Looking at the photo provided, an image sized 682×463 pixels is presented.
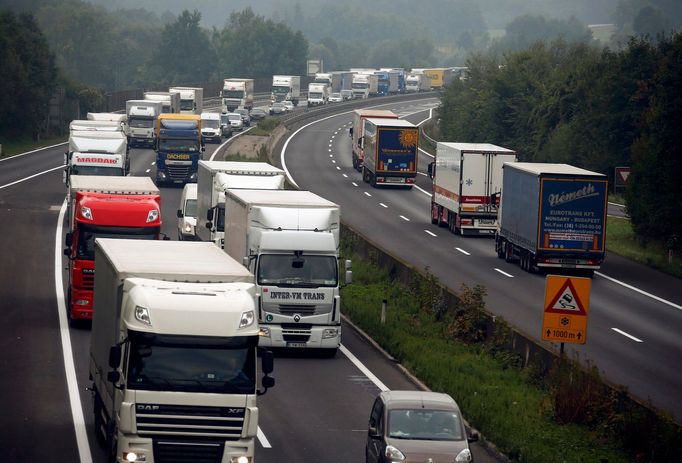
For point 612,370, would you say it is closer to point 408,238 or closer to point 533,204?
point 533,204

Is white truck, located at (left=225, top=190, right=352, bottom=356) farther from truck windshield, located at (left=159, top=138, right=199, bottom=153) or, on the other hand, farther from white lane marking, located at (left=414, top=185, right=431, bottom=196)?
white lane marking, located at (left=414, top=185, right=431, bottom=196)

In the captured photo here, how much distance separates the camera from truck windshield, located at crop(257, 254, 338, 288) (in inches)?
1221

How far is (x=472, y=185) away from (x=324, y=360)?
26.0 metres

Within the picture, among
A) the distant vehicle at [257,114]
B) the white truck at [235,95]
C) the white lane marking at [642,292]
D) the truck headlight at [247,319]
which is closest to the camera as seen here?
the truck headlight at [247,319]

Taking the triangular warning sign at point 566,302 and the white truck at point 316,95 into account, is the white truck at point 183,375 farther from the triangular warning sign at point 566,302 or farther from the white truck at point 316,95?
the white truck at point 316,95

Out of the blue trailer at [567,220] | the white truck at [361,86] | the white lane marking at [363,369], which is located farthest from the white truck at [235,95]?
the white lane marking at [363,369]

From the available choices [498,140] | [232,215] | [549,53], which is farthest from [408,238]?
[549,53]

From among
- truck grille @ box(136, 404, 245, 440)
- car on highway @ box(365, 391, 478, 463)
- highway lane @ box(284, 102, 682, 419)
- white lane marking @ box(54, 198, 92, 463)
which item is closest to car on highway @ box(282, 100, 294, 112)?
highway lane @ box(284, 102, 682, 419)

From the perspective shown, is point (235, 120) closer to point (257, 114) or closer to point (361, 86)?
point (257, 114)

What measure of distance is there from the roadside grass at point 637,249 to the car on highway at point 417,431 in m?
32.4

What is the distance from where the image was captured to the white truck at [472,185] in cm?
5647

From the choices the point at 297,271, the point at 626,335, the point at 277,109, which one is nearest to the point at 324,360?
the point at 297,271

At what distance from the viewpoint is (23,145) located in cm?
10375

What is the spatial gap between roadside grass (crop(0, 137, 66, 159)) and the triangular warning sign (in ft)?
239
